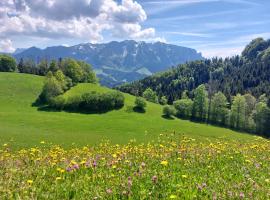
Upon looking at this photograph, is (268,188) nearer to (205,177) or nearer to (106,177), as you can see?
(205,177)

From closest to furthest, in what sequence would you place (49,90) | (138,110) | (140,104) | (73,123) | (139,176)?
(139,176) → (73,123) → (49,90) → (138,110) → (140,104)

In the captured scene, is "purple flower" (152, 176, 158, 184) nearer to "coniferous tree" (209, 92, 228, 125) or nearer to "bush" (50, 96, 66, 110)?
"bush" (50, 96, 66, 110)

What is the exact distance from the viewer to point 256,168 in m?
9.72

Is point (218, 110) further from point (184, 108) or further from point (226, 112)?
point (184, 108)

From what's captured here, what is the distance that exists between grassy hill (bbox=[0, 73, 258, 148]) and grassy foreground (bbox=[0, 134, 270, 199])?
176 feet

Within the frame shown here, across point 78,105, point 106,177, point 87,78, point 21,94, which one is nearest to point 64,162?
point 106,177

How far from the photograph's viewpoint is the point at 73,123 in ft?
325

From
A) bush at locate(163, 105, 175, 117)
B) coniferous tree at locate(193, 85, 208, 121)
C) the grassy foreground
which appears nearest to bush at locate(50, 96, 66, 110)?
bush at locate(163, 105, 175, 117)

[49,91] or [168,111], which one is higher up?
[49,91]

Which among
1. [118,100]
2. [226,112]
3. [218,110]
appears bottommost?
[226,112]

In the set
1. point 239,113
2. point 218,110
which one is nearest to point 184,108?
point 218,110

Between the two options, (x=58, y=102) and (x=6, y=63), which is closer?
(x=58, y=102)

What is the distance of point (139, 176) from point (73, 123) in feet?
305

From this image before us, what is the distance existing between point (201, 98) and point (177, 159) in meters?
142
